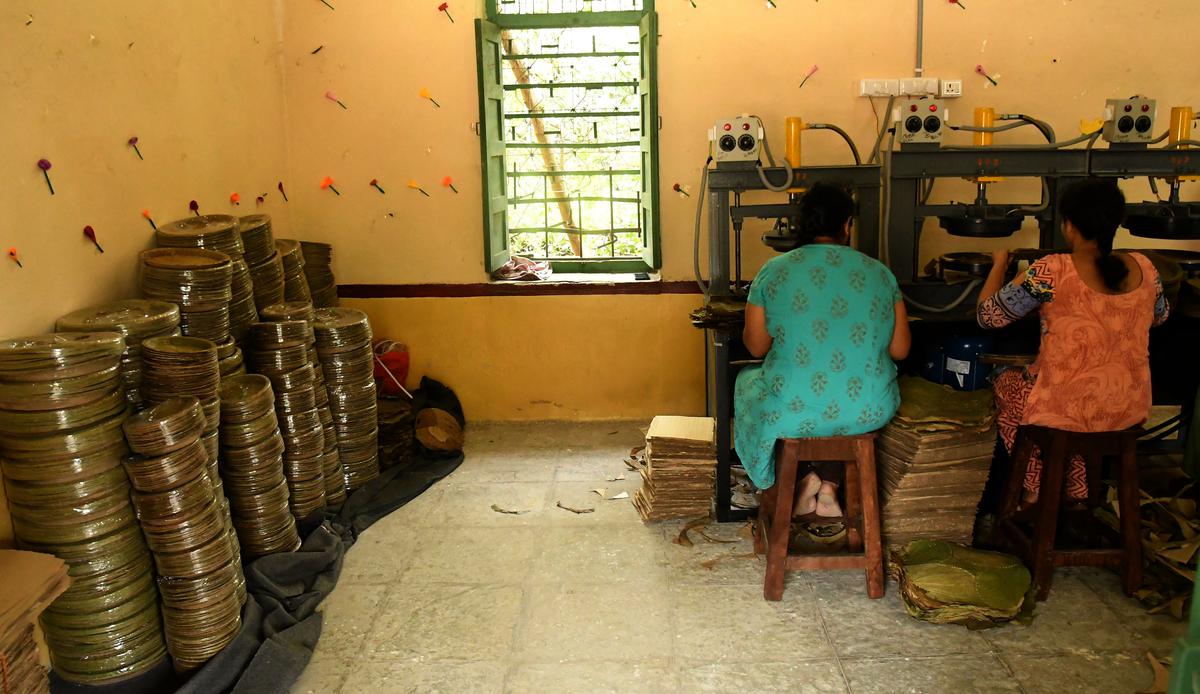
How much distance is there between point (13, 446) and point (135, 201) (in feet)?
4.18

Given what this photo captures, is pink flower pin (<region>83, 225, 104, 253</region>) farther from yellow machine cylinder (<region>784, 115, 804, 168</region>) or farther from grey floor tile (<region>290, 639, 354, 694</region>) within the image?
yellow machine cylinder (<region>784, 115, 804, 168</region>)

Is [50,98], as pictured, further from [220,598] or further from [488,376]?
[488,376]

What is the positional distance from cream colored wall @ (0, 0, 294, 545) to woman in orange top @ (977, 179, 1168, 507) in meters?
3.26

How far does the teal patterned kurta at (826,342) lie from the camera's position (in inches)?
131

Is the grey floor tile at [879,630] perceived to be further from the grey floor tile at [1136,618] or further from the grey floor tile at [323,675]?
the grey floor tile at [323,675]

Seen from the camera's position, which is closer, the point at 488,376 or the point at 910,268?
the point at 910,268

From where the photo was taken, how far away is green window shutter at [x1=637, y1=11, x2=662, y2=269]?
207 inches

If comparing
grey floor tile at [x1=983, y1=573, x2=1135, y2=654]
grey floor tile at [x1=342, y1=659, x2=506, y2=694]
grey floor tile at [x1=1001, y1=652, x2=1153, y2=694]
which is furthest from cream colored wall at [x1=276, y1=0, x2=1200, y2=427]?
grey floor tile at [x1=1001, y1=652, x2=1153, y2=694]

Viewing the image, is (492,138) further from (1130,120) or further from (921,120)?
(1130,120)

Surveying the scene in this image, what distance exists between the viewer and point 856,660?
10.2 feet

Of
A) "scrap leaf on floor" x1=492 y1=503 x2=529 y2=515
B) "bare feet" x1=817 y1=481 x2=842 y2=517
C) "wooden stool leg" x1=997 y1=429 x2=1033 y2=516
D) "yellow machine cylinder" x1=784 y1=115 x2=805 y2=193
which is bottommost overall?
"scrap leaf on floor" x1=492 y1=503 x2=529 y2=515

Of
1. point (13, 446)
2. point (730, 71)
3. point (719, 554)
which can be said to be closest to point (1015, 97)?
point (730, 71)

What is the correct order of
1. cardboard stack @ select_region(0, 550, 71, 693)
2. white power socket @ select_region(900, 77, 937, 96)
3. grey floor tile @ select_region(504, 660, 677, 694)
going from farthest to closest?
white power socket @ select_region(900, 77, 937, 96)
grey floor tile @ select_region(504, 660, 677, 694)
cardboard stack @ select_region(0, 550, 71, 693)

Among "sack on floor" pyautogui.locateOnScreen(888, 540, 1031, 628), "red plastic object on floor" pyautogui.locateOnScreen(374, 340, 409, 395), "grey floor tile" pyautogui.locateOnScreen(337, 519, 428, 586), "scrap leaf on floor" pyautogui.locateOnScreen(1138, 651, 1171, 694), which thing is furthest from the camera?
"red plastic object on floor" pyautogui.locateOnScreen(374, 340, 409, 395)
